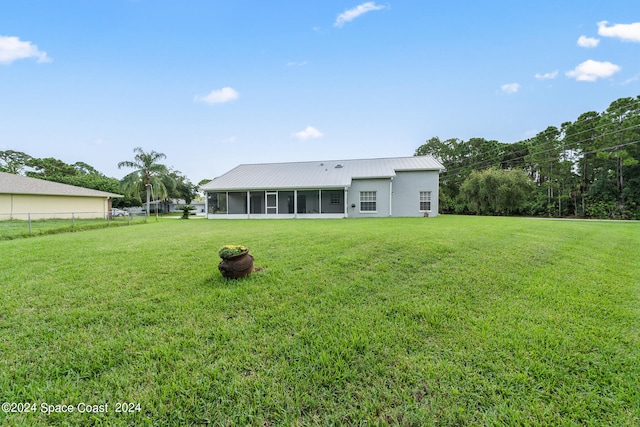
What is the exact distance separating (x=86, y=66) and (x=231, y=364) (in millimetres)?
17590

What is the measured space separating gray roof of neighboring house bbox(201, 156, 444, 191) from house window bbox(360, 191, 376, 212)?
4.09 feet

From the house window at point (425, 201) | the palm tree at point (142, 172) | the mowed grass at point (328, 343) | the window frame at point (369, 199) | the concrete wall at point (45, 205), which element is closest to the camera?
the mowed grass at point (328, 343)

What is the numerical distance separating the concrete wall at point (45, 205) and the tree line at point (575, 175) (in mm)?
33047

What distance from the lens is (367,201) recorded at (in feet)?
58.6

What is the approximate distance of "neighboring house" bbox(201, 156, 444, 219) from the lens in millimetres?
17672

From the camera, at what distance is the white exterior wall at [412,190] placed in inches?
706

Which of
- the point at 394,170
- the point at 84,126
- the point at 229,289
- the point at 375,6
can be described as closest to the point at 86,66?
the point at 84,126

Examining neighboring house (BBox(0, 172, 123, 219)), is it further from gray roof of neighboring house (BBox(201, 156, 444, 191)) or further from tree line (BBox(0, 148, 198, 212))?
gray roof of neighboring house (BBox(201, 156, 444, 191))

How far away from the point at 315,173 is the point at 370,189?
4.65 metres

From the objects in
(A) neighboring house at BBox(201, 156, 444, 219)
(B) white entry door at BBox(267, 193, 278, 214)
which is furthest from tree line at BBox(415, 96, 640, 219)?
(B) white entry door at BBox(267, 193, 278, 214)

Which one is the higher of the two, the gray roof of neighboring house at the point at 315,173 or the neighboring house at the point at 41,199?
the gray roof of neighboring house at the point at 315,173

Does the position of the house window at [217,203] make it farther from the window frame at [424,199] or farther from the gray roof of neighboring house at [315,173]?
the window frame at [424,199]

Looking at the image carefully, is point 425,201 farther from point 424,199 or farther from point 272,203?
point 272,203

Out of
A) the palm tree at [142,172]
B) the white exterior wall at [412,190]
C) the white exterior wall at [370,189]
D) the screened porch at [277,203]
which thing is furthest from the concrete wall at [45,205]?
the white exterior wall at [412,190]
